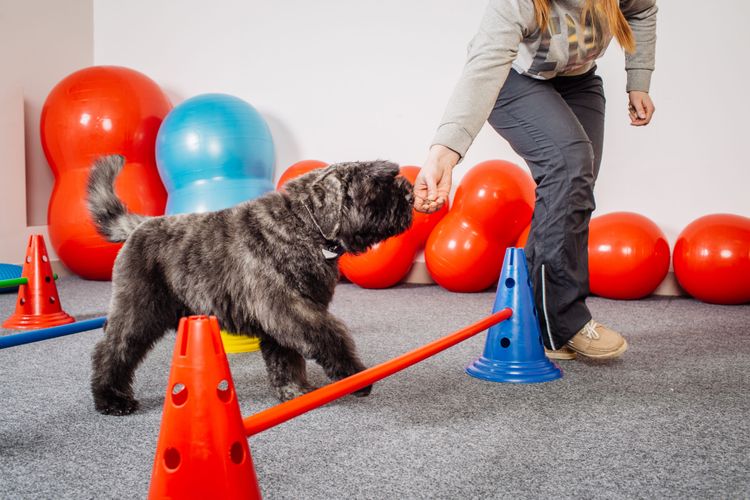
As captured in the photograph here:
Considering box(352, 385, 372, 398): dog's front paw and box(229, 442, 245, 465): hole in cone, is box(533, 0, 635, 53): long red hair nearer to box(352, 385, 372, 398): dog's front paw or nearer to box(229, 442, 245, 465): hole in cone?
box(352, 385, 372, 398): dog's front paw

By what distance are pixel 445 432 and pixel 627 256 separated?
2151 mm

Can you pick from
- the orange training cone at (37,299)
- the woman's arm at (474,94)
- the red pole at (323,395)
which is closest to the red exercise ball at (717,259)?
the woman's arm at (474,94)

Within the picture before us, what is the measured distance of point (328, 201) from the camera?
60.2 inches

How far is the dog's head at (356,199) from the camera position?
153cm

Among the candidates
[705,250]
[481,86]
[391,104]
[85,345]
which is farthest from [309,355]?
[391,104]

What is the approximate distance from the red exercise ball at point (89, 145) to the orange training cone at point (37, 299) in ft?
3.42

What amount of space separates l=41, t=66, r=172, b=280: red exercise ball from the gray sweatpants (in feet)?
9.03

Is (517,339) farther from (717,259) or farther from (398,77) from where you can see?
Answer: (398,77)

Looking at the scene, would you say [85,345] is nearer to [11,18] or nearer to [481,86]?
[481,86]

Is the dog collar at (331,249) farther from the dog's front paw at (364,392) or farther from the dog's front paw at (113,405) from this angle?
the dog's front paw at (113,405)

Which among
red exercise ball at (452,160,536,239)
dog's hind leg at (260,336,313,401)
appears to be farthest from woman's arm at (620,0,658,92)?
dog's hind leg at (260,336,313,401)

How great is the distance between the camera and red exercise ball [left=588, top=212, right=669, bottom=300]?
3.08 metres

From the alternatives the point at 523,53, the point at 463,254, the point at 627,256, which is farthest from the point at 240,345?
the point at 627,256

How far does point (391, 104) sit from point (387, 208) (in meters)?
2.55
